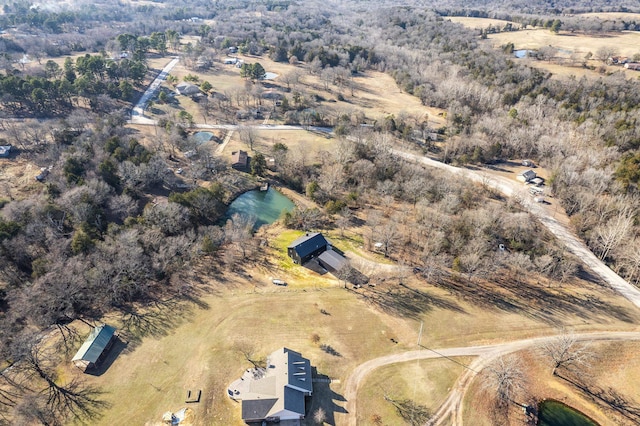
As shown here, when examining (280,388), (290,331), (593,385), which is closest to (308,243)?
(290,331)

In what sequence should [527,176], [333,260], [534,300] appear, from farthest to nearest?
[527,176] → [333,260] → [534,300]

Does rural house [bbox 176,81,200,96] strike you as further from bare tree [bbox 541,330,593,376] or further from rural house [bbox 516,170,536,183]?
bare tree [bbox 541,330,593,376]

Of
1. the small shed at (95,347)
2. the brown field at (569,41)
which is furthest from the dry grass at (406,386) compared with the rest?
the brown field at (569,41)

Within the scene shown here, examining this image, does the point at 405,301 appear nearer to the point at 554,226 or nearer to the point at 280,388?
the point at 280,388

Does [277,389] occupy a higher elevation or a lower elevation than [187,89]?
lower

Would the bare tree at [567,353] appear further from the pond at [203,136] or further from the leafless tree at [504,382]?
the pond at [203,136]

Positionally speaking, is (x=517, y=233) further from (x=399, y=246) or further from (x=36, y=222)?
(x=36, y=222)

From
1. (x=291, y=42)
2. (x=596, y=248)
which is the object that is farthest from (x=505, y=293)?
(x=291, y=42)
